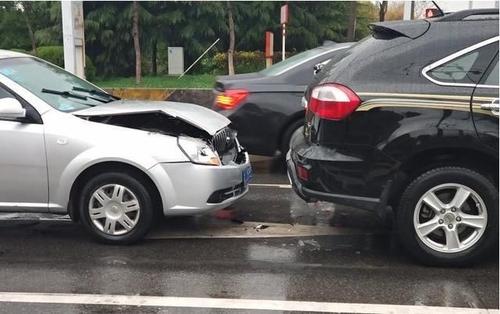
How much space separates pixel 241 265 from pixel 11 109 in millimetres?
2109

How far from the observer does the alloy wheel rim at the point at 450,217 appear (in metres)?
4.18

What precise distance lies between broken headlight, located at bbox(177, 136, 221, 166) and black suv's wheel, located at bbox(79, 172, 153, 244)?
0.44 meters

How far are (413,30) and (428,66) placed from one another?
0.29 metres

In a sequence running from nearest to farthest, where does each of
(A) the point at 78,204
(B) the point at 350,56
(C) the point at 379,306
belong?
(C) the point at 379,306 < (B) the point at 350,56 < (A) the point at 78,204

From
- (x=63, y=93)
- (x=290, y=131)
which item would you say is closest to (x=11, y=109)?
(x=63, y=93)

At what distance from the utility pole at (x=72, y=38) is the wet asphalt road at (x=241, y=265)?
8755 mm

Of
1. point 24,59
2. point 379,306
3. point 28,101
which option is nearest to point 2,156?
point 28,101

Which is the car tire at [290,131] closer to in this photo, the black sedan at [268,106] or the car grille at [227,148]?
the black sedan at [268,106]

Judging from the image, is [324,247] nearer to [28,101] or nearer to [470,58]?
[470,58]

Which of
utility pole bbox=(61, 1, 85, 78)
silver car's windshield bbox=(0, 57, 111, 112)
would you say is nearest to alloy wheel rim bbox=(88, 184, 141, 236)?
silver car's windshield bbox=(0, 57, 111, 112)

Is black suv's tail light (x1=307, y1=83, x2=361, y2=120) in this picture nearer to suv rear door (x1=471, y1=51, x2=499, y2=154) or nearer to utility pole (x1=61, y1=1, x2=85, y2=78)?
suv rear door (x1=471, y1=51, x2=499, y2=154)

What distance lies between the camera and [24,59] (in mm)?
5477

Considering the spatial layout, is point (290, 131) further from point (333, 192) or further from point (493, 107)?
point (493, 107)

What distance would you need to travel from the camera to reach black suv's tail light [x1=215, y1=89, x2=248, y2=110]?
723 cm
